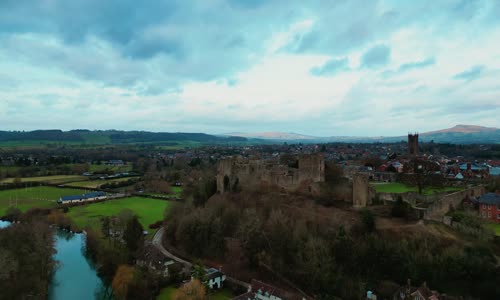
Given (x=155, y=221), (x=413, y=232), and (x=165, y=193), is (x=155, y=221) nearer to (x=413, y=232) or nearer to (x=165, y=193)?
(x=165, y=193)

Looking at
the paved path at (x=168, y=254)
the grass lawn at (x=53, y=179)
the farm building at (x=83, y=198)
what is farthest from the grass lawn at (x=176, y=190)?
the grass lawn at (x=53, y=179)

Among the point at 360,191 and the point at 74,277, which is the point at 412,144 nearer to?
the point at 360,191

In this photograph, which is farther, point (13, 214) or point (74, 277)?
point (13, 214)

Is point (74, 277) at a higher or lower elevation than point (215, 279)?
lower

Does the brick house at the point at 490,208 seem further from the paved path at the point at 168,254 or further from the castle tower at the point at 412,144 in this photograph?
the castle tower at the point at 412,144

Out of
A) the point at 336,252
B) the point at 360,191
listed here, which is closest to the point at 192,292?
the point at 336,252

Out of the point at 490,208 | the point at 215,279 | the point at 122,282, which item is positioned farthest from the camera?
the point at 490,208

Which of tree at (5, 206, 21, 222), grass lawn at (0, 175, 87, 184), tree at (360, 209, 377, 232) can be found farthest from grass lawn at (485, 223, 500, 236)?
grass lawn at (0, 175, 87, 184)
